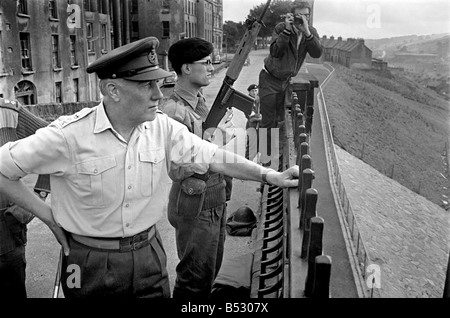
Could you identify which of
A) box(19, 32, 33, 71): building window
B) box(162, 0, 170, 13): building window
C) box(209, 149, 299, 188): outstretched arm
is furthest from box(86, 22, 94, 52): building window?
box(209, 149, 299, 188): outstretched arm

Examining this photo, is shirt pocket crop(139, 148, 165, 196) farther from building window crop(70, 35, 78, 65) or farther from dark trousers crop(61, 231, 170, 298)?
building window crop(70, 35, 78, 65)

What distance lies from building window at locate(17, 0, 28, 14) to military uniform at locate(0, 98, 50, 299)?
819 inches

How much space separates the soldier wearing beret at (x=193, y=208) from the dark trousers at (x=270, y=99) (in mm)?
3221

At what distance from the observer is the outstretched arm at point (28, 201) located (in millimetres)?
2674

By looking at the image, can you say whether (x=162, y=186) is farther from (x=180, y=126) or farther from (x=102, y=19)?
(x=102, y=19)

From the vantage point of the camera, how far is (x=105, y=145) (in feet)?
8.90

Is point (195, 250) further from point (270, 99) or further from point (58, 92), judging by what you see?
point (58, 92)

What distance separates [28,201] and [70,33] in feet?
85.1

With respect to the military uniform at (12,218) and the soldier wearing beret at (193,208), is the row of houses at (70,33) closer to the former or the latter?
the military uniform at (12,218)

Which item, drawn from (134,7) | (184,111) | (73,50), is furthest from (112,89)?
(134,7)

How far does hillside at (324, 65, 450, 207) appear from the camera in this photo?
31.0m

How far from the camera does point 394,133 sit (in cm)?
4094

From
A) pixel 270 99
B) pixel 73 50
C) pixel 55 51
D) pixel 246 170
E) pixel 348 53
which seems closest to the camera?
pixel 246 170
